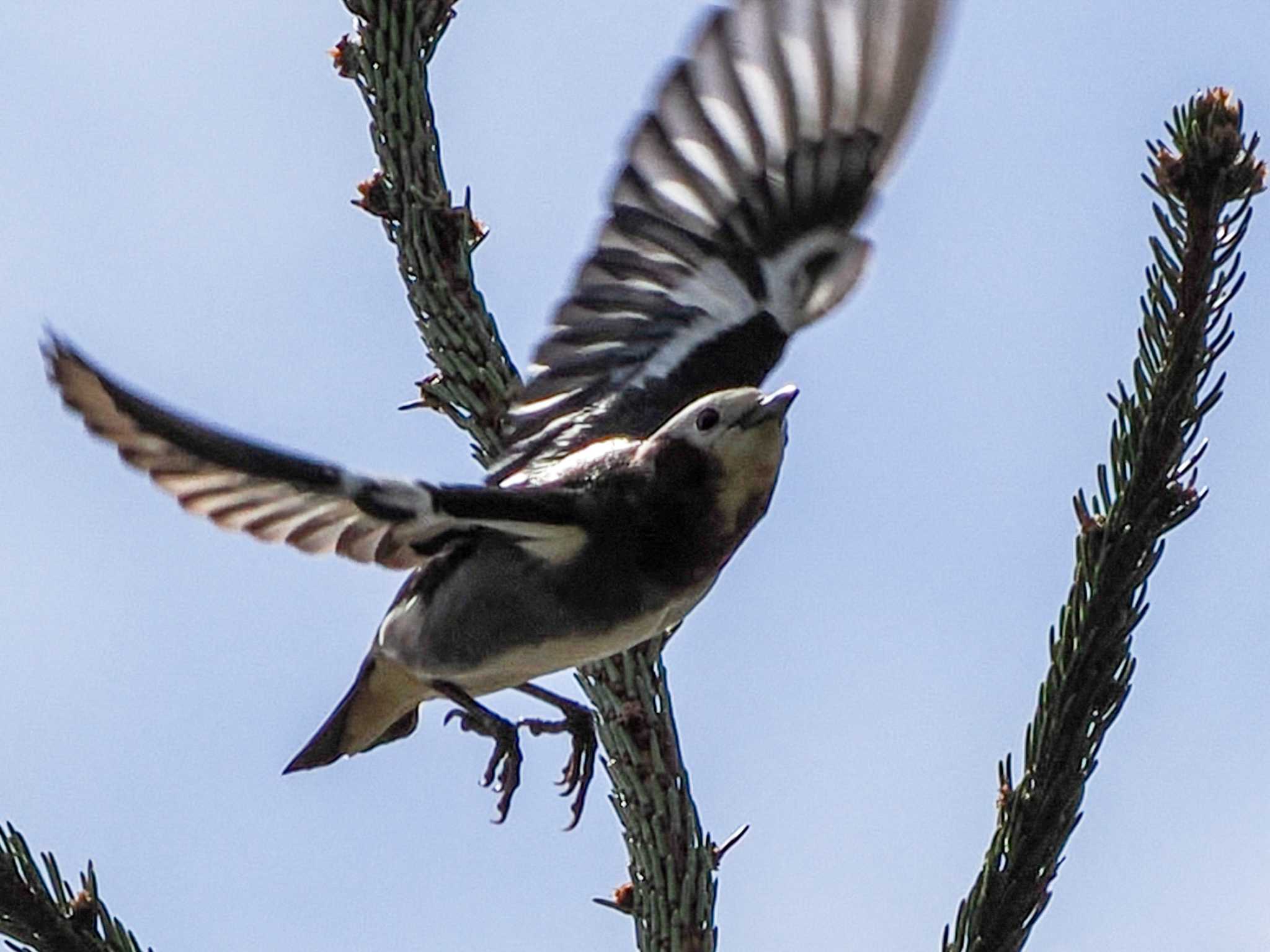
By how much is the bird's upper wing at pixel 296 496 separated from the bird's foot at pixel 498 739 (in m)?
0.40

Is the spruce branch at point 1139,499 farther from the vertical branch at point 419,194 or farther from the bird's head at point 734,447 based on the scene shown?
the vertical branch at point 419,194

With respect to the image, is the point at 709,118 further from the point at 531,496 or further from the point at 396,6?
the point at 531,496

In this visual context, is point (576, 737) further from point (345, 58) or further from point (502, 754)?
point (345, 58)

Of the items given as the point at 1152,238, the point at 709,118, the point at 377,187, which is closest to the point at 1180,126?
the point at 1152,238

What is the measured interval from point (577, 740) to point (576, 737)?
0.03 feet

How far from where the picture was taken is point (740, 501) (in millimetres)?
3971

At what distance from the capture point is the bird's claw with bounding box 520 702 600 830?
13.5 feet

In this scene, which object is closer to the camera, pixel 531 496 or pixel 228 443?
pixel 228 443

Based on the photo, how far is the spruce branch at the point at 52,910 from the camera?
289 cm

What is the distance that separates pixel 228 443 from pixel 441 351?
2.91 feet

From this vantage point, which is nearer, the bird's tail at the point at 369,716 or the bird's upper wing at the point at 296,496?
the bird's upper wing at the point at 296,496

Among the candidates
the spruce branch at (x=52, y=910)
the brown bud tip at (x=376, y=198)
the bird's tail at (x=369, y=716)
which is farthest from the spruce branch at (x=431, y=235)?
the spruce branch at (x=52, y=910)

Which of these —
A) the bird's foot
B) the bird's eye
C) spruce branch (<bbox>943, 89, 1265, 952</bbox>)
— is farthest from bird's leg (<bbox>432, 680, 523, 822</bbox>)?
spruce branch (<bbox>943, 89, 1265, 952</bbox>)

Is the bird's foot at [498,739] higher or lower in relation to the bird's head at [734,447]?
lower
